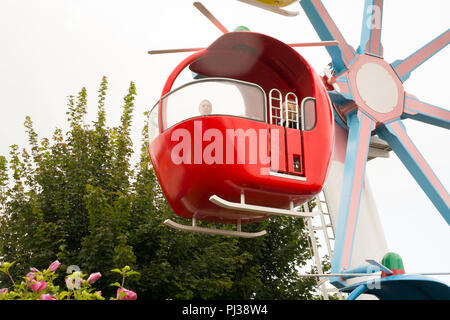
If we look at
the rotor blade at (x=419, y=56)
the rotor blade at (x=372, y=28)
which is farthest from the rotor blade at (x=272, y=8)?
the rotor blade at (x=419, y=56)

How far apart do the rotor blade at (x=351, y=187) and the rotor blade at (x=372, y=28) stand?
1637mm

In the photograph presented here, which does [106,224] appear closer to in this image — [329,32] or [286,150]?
[286,150]

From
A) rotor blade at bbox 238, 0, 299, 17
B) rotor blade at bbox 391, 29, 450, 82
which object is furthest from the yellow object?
rotor blade at bbox 391, 29, 450, 82

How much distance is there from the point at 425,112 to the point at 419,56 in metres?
1.34

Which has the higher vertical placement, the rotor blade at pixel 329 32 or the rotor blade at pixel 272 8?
the rotor blade at pixel 329 32

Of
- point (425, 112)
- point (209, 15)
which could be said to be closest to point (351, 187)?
point (425, 112)

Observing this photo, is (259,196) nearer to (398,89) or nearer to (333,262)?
(333,262)

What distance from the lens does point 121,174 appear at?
31.0 ft

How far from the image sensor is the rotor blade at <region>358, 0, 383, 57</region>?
32.6 feet

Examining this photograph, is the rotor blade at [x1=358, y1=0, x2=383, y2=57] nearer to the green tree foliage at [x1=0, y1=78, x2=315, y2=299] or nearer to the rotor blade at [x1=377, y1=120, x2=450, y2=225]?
the rotor blade at [x1=377, y1=120, x2=450, y2=225]

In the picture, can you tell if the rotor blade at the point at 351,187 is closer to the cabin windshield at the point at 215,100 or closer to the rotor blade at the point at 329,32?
the rotor blade at the point at 329,32

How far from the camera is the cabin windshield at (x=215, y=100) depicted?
4410mm
